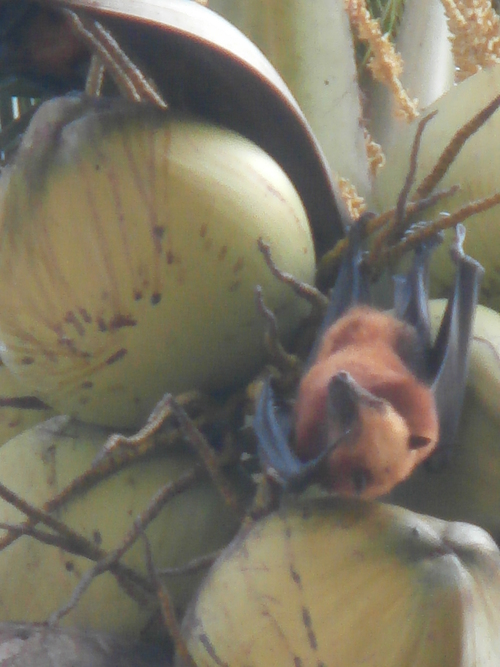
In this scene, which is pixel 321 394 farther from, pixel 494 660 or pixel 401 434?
pixel 494 660

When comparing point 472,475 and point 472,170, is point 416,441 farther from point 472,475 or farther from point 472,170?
point 472,170

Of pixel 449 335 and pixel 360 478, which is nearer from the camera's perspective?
pixel 360 478

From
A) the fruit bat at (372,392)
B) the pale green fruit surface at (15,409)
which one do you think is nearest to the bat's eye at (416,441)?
the fruit bat at (372,392)

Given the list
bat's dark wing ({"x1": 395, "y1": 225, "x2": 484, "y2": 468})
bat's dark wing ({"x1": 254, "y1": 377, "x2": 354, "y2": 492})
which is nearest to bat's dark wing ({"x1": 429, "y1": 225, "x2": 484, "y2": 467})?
bat's dark wing ({"x1": 395, "y1": 225, "x2": 484, "y2": 468})

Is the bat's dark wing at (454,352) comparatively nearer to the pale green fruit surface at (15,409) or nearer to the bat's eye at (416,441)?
the bat's eye at (416,441)

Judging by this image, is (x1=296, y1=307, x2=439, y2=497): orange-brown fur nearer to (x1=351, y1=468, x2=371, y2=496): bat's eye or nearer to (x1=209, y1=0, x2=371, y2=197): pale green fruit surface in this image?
(x1=351, y1=468, x2=371, y2=496): bat's eye

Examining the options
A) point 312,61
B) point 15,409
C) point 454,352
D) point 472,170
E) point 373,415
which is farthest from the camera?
point 312,61

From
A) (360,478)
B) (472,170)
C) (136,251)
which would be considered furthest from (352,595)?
(472,170)
